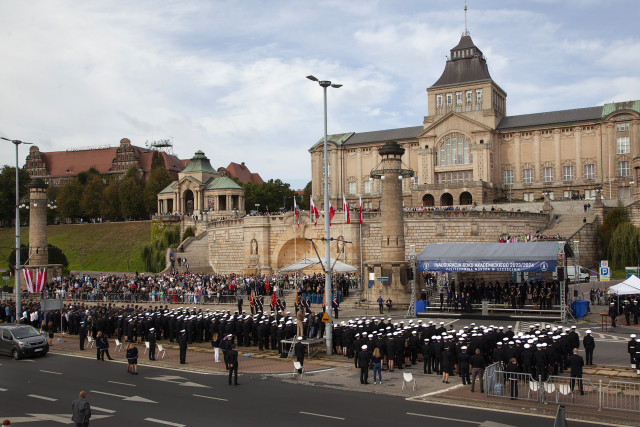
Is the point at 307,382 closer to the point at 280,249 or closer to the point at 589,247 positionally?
the point at 280,249

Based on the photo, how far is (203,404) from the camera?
16.3 meters

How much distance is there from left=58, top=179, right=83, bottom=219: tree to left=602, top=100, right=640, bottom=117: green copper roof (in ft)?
280

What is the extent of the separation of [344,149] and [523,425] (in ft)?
269

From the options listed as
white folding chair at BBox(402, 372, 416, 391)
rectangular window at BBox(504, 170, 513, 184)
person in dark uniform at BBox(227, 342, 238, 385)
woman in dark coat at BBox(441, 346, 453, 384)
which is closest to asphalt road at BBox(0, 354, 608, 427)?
person in dark uniform at BBox(227, 342, 238, 385)

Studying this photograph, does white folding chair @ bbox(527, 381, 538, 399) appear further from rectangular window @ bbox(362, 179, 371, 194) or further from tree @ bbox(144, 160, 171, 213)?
tree @ bbox(144, 160, 171, 213)

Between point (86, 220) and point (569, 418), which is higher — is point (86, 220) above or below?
above

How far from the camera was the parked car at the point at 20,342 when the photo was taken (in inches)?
983

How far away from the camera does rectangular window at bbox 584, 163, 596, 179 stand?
77.4 meters

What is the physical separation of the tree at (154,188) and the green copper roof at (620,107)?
6877cm

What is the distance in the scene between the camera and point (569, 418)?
1455 centimetres

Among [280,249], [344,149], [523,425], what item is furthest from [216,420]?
[344,149]

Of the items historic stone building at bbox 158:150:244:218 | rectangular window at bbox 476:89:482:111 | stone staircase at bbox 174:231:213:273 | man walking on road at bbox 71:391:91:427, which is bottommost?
man walking on road at bbox 71:391:91:427

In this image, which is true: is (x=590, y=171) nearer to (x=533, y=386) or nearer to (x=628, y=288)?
(x=628, y=288)

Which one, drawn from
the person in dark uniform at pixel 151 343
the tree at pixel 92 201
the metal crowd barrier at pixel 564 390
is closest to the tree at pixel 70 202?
the tree at pixel 92 201
